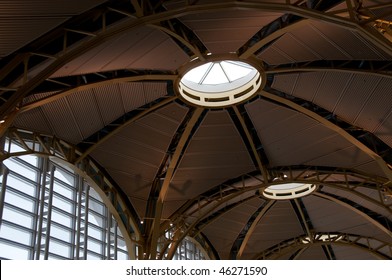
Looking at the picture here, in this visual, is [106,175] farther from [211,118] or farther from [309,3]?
[309,3]

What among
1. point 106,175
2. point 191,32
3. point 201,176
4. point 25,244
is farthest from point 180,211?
point 191,32

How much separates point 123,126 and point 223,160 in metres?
9.32

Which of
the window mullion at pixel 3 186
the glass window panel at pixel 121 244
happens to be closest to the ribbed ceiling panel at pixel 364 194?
the glass window panel at pixel 121 244

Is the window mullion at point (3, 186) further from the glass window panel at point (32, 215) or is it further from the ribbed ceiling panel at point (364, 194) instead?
the ribbed ceiling panel at point (364, 194)

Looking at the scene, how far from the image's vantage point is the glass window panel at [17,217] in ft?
89.5

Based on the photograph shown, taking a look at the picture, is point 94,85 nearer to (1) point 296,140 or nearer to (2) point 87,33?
(2) point 87,33

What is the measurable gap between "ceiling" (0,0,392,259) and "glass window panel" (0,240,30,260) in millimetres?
6477

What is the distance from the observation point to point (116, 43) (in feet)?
79.9

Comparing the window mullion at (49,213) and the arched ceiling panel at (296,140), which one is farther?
the arched ceiling panel at (296,140)

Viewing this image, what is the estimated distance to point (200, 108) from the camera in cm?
3284

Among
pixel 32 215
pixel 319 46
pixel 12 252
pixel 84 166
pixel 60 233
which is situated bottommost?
pixel 12 252

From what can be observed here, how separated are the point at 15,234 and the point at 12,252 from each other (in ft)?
3.31

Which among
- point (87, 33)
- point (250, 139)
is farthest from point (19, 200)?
point (250, 139)

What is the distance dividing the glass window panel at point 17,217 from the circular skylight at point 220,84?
457 inches
